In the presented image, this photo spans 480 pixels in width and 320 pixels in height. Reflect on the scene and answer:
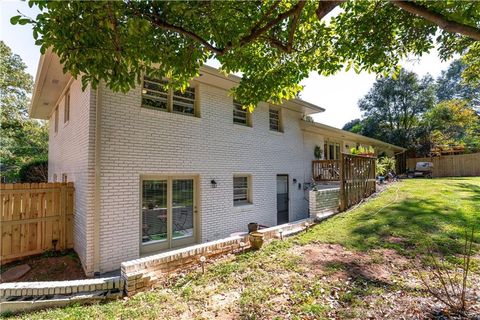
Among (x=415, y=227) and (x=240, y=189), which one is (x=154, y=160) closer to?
(x=240, y=189)

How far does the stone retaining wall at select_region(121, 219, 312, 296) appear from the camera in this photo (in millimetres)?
4604

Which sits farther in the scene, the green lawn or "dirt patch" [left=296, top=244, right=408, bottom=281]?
"dirt patch" [left=296, top=244, right=408, bottom=281]

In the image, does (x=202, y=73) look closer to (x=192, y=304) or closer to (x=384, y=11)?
(x=384, y=11)

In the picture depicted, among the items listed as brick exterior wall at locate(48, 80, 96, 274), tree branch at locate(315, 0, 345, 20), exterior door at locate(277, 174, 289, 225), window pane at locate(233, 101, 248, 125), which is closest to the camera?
tree branch at locate(315, 0, 345, 20)

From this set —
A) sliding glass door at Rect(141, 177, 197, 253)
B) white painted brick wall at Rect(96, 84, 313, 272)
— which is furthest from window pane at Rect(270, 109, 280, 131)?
sliding glass door at Rect(141, 177, 197, 253)

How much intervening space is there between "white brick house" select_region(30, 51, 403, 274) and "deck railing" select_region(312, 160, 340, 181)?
277cm

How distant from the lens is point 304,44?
578cm

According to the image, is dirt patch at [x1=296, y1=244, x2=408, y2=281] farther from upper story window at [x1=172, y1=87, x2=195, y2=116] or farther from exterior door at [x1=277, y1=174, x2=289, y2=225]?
upper story window at [x1=172, y1=87, x2=195, y2=116]

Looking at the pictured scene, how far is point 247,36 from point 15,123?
24.7 meters

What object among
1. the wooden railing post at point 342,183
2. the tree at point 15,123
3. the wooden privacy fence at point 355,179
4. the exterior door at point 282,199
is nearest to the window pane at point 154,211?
the exterior door at point 282,199

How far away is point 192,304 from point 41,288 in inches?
106

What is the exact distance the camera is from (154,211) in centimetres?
704

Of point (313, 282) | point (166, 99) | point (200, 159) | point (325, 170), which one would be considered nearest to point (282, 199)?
point (325, 170)

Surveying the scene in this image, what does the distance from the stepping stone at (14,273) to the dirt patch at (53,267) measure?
0.09 m
